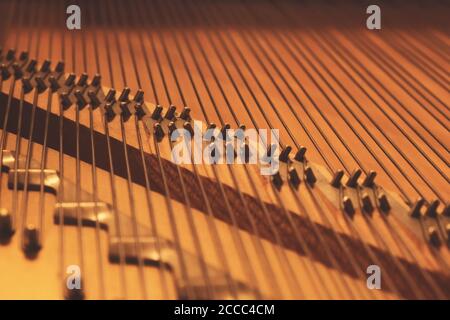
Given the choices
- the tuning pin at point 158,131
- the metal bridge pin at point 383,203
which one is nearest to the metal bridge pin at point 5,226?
the tuning pin at point 158,131

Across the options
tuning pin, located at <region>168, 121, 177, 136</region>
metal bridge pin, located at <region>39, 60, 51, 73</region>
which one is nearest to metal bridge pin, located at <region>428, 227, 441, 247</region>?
tuning pin, located at <region>168, 121, 177, 136</region>

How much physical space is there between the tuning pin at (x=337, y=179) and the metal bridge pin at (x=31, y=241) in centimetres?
76

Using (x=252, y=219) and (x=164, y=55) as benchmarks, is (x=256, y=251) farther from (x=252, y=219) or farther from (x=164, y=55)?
(x=164, y=55)

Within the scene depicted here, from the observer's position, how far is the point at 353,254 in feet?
4.79

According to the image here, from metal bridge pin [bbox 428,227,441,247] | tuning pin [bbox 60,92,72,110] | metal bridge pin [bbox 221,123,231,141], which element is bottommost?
metal bridge pin [bbox 428,227,441,247]

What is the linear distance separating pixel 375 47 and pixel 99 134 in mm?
1493

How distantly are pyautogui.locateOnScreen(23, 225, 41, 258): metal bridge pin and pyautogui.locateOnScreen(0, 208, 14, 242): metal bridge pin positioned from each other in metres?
0.05

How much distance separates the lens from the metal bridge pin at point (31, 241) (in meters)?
1.40

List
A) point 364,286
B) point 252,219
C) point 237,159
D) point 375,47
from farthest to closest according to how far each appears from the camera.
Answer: point 375,47
point 237,159
point 252,219
point 364,286

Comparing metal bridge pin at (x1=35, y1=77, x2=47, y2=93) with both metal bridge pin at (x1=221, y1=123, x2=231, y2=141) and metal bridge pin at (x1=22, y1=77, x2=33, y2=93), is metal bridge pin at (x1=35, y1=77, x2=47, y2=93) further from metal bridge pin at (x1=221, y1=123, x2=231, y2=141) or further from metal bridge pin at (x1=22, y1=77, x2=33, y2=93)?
metal bridge pin at (x1=221, y1=123, x2=231, y2=141)

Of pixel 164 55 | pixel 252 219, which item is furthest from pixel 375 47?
pixel 252 219

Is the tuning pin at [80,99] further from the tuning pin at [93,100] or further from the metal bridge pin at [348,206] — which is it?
the metal bridge pin at [348,206]

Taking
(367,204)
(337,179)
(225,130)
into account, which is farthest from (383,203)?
(225,130)

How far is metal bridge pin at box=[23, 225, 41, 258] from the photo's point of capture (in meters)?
1.40
